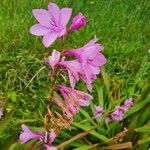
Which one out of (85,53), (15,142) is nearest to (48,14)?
(85,53)

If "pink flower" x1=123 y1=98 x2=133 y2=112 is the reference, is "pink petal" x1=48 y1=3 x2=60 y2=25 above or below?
above

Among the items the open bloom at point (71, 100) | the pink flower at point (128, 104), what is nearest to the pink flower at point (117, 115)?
the pink flower at point (128, 104)

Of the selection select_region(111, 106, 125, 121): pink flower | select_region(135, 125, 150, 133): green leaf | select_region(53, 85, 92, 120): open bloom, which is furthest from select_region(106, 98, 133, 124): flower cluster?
select_region(53, 85, 92, 120): open bloom

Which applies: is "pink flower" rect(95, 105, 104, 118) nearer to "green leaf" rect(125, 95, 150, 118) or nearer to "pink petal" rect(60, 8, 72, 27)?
"green leaf" rect(125, 95, 150, 118)

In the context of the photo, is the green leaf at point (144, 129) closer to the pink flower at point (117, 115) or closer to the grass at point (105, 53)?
the grass at point (105, 53)

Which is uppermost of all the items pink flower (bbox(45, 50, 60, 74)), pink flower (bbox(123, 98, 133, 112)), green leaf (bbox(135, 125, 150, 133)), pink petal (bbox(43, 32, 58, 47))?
pink petal (bbox(43, 32, 58, 47))

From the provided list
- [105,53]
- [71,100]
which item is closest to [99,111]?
[105,53]

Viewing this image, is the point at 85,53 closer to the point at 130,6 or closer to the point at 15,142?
the point at 15,142
